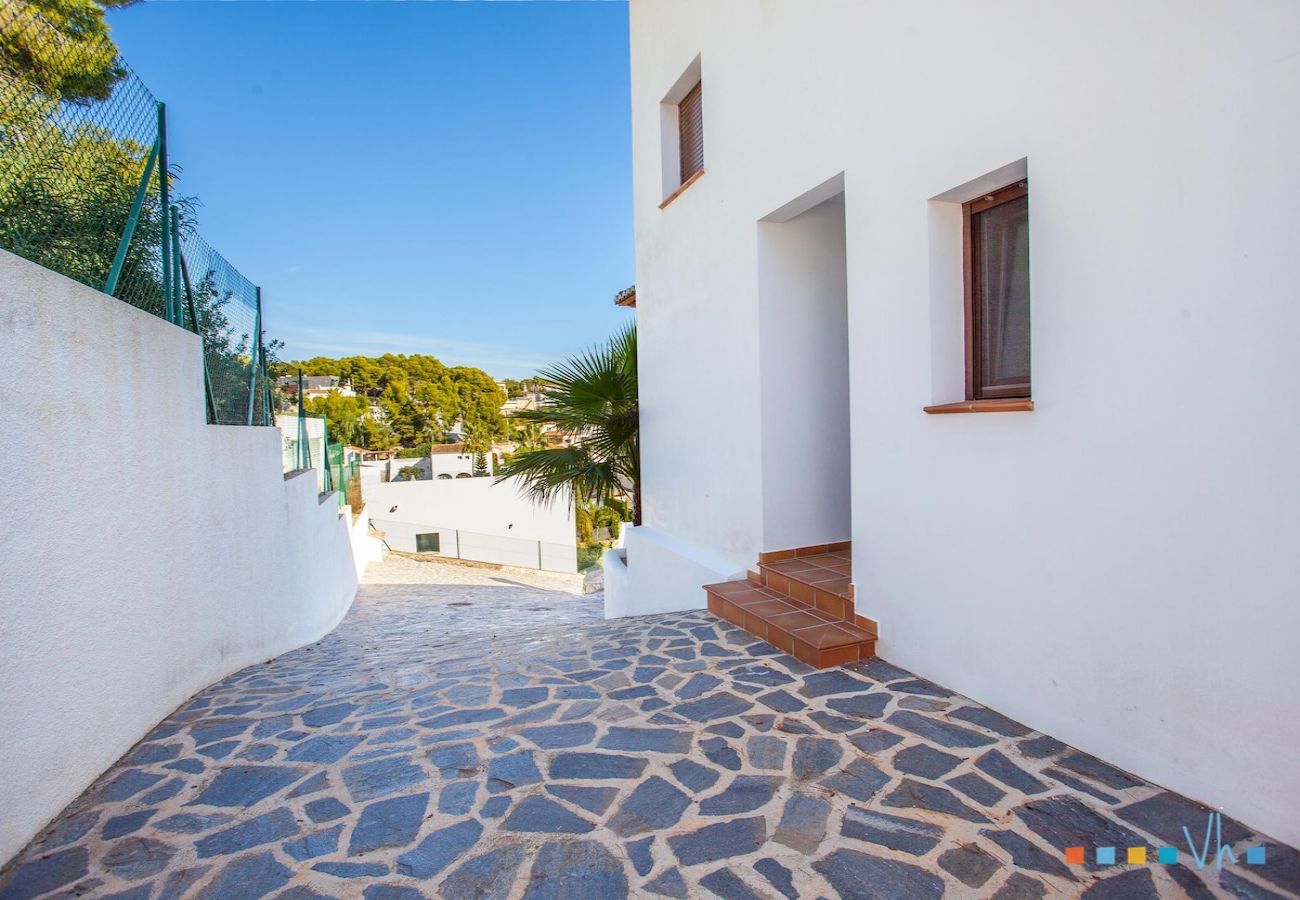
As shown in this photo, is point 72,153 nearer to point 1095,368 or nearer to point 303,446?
point 1095,368

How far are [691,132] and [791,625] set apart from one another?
16.7 feet

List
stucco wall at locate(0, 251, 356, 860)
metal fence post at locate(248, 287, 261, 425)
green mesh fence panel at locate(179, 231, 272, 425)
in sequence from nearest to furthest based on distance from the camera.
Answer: stucco wall at locate(0, 251, 356, 860) → green mesh fence panel at locate(179, 231, 272, 425) → metal fence post at locate(248, 287, 261, 425)

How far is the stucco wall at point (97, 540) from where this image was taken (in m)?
2.19

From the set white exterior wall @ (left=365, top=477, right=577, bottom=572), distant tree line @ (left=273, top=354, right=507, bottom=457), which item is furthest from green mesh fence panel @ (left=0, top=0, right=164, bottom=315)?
distant tree line @ (left=273, top=354, right=507, bottom=457)

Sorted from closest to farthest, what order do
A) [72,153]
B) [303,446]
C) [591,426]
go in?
[72,153]
[591,426]
[303,446]

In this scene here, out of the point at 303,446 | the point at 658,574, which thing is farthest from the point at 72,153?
the point at 303,446

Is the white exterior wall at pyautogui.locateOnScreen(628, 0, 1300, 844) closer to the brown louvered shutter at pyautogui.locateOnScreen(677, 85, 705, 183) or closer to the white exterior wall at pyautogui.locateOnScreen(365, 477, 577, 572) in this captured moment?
the brown louvered shutter at pyautogui.locateOnScreen(677, 85, 705, 183)

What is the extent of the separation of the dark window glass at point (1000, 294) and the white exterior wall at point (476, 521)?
59.1 feet

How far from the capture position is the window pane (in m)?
2.91

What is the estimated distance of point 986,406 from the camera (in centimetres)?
282

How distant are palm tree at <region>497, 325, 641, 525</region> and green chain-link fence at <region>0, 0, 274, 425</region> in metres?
3.38

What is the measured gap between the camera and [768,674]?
141 inches

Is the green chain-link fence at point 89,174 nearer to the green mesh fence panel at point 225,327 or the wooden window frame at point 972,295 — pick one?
the green mesh fence panel at point 225,327

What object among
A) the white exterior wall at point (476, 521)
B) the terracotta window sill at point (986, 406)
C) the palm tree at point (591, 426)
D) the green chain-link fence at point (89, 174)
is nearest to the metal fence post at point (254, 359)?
the green chain-link fence at point (89, 174)
